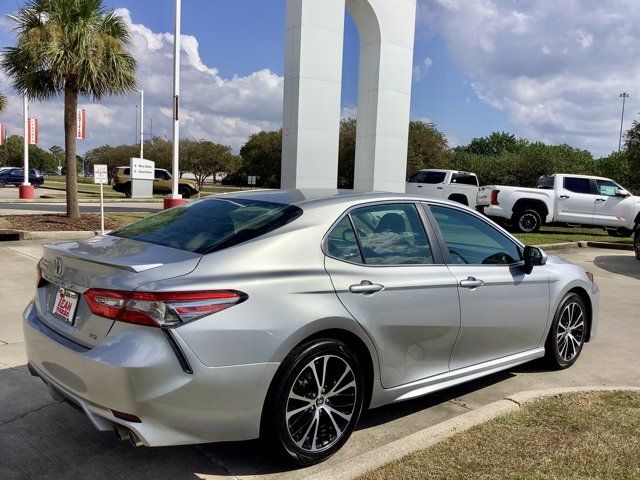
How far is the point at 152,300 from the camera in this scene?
272 cm

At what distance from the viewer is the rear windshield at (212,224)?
3227 mm

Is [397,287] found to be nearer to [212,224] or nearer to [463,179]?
[212,224]

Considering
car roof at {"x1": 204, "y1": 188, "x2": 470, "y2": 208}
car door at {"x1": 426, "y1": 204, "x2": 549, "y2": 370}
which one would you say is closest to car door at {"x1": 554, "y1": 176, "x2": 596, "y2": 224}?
car door at {"x1": 426, "y1": 204, "x2": 549, "y2": 370}

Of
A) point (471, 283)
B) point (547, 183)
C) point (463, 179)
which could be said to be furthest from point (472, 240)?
point (463, 179)

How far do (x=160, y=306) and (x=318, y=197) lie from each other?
144cm

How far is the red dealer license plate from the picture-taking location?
3.05m

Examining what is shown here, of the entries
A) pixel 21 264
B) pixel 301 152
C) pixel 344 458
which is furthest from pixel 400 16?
pixel 344 458

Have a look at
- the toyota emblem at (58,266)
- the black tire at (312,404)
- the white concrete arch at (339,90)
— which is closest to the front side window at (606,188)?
the white concrete arch at (339,90)

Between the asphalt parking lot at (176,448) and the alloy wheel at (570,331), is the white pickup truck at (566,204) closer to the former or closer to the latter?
the asphalt parking lot at (176,448)

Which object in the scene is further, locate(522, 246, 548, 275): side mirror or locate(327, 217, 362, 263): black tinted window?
locate(522, 246, 548, 275): side mirror

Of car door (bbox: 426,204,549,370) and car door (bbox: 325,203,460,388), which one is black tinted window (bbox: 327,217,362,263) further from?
car door (bbox: 426,204,549,370)

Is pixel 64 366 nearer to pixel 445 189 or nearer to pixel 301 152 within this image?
pixel 301 152

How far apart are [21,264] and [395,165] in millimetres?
11425

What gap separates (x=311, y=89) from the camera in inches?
593
